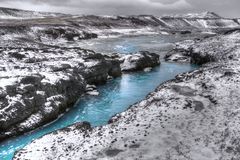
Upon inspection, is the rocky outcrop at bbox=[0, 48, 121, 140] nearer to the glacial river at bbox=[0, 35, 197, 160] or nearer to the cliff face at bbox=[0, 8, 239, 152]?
the cliff face at bbox=[0, 8, 239, 152]

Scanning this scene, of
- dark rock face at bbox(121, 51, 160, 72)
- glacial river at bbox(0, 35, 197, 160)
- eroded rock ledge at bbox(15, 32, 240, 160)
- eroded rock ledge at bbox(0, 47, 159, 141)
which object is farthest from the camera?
dark rock face at bbox(121, 51, 160, 72)

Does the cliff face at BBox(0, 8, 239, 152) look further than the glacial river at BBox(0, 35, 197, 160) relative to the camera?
Yes

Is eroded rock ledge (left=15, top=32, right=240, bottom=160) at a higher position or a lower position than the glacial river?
higher

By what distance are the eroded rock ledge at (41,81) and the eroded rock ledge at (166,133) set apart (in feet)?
22.0

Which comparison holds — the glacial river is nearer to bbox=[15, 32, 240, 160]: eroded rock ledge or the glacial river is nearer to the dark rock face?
the dark rock face

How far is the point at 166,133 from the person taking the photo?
25.1 m

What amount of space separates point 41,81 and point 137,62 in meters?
26.9

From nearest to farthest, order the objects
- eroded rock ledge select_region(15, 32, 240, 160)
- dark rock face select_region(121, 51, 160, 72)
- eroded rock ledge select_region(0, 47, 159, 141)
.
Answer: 1. eroded rock ledge select_region(15, 32, 240, 160)
2. eroded rock ledge select_region(0, 47, 159, 141)
3. dark rock face select_region(121, 51, 160, 72)

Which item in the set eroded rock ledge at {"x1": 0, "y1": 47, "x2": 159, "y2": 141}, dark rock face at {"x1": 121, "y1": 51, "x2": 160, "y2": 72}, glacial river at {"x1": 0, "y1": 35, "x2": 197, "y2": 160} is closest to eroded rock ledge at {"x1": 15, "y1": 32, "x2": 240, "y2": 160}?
glacial river at {"x1": 0, "y1": 35, "x2": 197, "y2": 160}

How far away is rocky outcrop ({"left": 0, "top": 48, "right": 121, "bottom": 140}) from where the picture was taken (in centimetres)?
3250

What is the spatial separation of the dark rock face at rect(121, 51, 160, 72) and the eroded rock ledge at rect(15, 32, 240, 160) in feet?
88.5

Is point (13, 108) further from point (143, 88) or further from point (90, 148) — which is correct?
point (143, 88)

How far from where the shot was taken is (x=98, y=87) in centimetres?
4984

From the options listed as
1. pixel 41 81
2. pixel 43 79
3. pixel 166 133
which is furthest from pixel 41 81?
pixel 166 133
